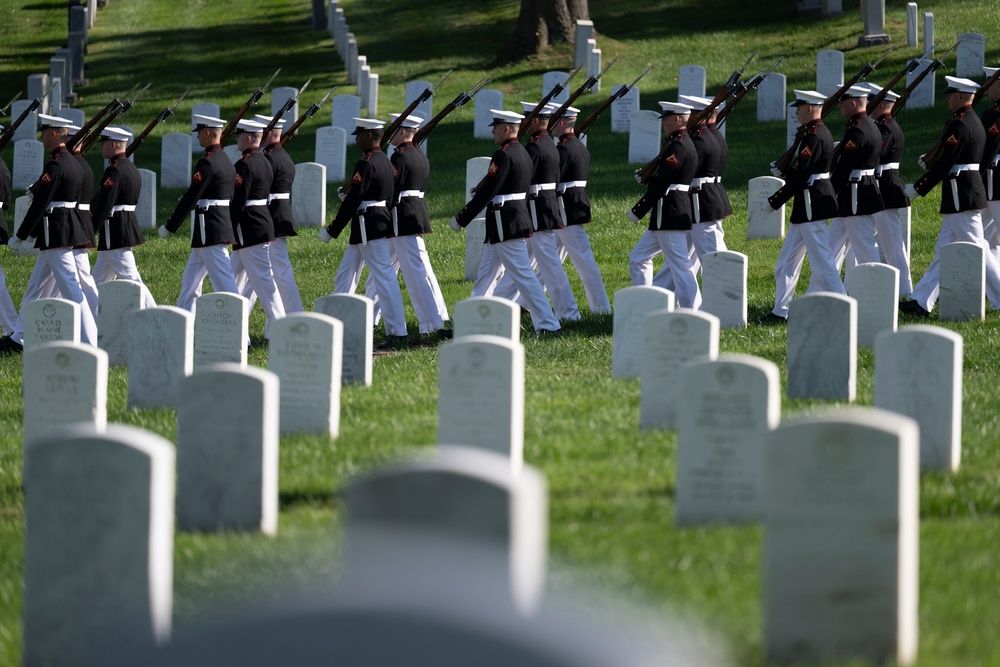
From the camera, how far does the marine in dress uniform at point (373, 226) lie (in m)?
13.1

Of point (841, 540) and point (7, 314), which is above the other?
point (841, 540)

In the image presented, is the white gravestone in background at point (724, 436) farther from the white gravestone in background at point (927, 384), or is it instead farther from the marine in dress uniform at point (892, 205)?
the marine in dress uniform at point (892, 205)

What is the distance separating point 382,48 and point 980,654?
2883 centimetres

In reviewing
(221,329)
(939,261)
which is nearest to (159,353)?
(221,329)

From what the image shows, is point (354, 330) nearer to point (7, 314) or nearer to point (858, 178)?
point (7, 314)

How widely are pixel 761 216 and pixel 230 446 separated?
38.3 ft

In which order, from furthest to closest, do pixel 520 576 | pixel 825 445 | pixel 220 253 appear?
pixel 220 253
pixel 825 445
pixel 520 576

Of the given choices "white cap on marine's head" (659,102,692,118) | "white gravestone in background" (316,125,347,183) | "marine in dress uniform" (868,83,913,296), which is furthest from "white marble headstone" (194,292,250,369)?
"white gravestone in background" (316,125,347,183)

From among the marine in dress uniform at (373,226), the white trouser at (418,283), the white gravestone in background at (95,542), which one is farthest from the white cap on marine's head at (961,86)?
the white gravestone in background at (95,542)

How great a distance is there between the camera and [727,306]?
41.0ft

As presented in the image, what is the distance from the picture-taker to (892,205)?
45.5 ft

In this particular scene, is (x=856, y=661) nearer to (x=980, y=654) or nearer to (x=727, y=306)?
(x=980, y=654)

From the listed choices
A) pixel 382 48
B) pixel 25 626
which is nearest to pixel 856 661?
pixel 25 626

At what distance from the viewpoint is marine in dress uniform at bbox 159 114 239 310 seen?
43.5 ft
